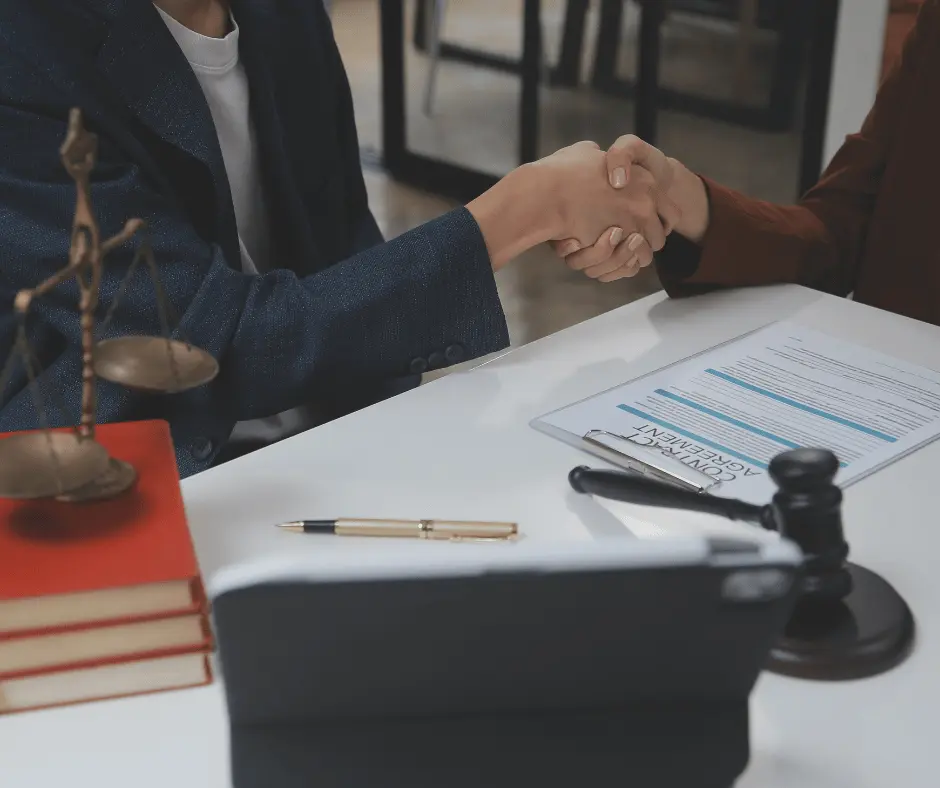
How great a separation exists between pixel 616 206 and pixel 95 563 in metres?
0.79

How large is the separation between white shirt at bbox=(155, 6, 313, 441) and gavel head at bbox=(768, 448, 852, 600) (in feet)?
2.55

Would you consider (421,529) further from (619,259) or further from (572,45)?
(572,45)

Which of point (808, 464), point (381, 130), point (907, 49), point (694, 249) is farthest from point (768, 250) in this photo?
point (381, 130)

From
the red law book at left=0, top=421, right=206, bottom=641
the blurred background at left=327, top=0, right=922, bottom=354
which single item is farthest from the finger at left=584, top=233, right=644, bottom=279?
the blurred background at left=327, top=0, right=922, bottom=354

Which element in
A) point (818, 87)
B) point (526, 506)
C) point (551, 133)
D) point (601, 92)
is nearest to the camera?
point (526, 506)

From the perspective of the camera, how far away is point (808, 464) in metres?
0.71

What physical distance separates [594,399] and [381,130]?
385cm

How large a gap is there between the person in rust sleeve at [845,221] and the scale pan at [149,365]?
2.29 ft

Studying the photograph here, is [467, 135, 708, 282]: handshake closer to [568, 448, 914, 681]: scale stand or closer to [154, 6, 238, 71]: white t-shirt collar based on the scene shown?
[154, 6, 238, 71]: white t-shirt collar

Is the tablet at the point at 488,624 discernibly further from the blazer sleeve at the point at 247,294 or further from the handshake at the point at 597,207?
the handshake at the point at 597,207

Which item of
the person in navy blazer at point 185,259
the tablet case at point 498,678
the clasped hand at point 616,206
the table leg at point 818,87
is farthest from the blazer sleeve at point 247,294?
the table leg at point 818,87

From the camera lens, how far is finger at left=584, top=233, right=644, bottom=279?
1.34m

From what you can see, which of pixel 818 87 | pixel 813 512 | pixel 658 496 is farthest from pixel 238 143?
pixel 818 87

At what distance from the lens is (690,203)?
1.36m
